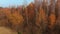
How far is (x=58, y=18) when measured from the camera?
261 cm

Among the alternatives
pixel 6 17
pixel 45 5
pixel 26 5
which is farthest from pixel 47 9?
pixel 6 17

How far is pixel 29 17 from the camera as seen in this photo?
8.83 feet

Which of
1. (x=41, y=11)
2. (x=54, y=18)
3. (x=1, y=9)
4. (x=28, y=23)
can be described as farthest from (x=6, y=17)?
(x=54, y=18)

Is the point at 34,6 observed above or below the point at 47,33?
above

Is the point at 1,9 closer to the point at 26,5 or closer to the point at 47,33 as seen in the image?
the point at 26,5

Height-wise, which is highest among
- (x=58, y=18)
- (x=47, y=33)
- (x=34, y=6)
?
(x=34, y=6)

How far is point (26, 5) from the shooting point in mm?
2705

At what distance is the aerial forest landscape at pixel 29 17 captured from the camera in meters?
2.65

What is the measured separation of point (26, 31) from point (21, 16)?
9.7 inches

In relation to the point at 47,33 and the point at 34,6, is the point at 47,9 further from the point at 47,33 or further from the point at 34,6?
the point at 47,33

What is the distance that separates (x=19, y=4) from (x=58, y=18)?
2.11ft

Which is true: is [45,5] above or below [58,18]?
above

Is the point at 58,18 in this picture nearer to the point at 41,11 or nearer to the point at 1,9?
the point at 41,11

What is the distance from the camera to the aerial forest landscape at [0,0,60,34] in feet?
8.70
